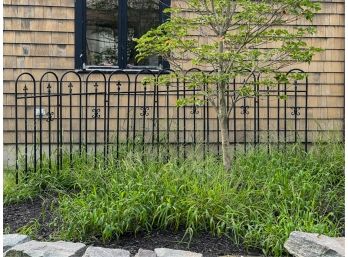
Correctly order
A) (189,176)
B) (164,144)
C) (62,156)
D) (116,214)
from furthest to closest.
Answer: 1. (164,144)
2. (62,156)
3. (189,176)
4. (116,214)

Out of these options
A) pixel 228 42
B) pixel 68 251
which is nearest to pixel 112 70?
pixel 228 42

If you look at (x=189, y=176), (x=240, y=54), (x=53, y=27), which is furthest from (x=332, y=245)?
(x=53, y=27)

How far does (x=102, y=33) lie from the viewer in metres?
8.34

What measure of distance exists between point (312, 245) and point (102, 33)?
206 inches

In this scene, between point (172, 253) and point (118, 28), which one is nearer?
point (172, 253)

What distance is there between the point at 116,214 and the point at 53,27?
4.18 metres

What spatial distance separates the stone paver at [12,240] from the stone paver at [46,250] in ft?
0.39

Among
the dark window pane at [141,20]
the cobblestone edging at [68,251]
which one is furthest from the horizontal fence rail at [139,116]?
the cobblestone edging at [68,251]

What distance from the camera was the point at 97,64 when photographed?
27.2ft

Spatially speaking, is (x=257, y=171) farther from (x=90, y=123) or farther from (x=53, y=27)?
(x=53, y=27)

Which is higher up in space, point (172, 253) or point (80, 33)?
point (80, 33)

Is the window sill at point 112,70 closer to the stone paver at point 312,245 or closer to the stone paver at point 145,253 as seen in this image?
the stone paver at point 145,253

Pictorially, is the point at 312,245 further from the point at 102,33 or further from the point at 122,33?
the point at 102,33

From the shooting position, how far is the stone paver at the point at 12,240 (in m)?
A: 4.38
